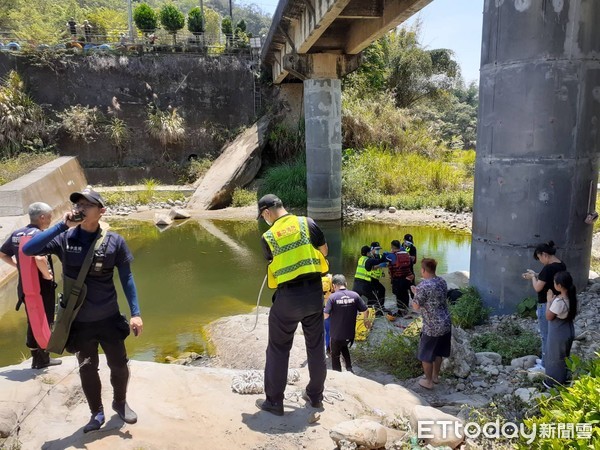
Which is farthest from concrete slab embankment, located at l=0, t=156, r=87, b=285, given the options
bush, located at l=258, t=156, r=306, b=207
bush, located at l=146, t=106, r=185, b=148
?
bush, located at l=258, t=156, r=306, b=207

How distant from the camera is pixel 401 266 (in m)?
7.47

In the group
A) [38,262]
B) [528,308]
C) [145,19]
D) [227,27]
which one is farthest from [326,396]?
[227,27]

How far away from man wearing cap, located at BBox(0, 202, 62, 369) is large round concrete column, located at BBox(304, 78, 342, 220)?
40.5 ft

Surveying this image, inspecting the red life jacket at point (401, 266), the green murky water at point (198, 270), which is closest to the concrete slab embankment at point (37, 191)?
the green murky water at point (198, 270)

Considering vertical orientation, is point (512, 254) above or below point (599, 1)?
below

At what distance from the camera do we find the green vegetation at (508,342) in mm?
5492

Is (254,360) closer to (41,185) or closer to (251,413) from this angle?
(251,413)

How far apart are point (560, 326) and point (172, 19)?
80.3ft

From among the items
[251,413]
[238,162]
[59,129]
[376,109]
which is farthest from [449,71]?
[251,413]

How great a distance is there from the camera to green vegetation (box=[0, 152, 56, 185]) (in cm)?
1625

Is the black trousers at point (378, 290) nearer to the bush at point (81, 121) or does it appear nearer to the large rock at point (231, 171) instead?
the large rock at point (231, 171)

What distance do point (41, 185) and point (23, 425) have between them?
13095 millimetres

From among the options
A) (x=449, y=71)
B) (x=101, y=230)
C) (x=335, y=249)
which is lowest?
(x=335, y=249)

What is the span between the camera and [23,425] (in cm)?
369
